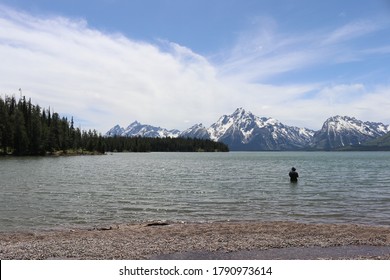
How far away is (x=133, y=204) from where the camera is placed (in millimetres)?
38500

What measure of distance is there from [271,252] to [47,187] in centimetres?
4222

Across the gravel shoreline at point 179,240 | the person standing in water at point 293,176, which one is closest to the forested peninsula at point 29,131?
the person standing in water at point 293,176

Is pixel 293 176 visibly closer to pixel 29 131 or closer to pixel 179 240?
pixel 179 240

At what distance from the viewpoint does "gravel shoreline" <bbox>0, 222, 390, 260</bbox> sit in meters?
17.0

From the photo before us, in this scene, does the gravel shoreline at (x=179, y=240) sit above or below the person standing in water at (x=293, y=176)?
below

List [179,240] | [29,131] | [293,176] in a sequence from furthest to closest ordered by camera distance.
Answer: [29,131], [293,176], [179,240]

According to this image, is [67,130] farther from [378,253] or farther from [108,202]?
[378,253]

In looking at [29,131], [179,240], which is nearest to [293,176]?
[179,240]

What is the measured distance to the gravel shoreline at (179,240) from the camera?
1698cm

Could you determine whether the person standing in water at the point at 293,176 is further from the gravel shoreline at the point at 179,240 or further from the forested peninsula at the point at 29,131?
the forested peninsula at the point at 29,131

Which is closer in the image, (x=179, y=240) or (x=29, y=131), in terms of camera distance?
(x=179, y=240)

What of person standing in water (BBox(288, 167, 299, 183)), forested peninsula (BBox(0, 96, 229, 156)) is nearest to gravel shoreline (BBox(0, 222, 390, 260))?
person standing in water (BBox(288, 167, 299, 183))

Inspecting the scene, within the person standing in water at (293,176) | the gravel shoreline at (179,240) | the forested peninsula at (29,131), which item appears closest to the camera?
the gravel shoreline at (179,240)

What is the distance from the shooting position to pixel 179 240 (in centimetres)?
2009
